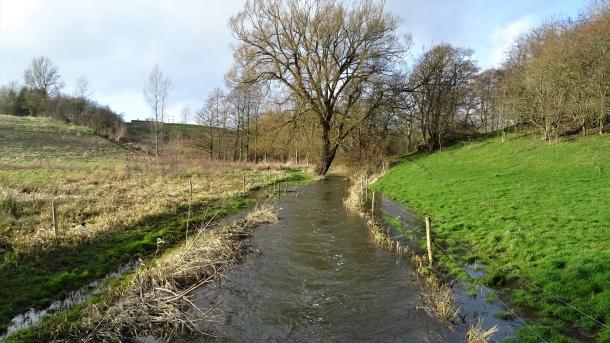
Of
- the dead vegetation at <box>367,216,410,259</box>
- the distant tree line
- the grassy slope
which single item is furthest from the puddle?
the distant tree line

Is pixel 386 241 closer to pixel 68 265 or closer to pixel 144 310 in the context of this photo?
pixel 144 310

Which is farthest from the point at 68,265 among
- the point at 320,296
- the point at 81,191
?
the point at 81,191

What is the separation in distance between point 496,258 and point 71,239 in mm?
11837

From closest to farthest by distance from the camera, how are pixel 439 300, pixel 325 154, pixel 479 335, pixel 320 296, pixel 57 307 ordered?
pixel 479 335 < pixel 439 300 < pixel 57 307 < pixel 320 296 < pixel 325 154

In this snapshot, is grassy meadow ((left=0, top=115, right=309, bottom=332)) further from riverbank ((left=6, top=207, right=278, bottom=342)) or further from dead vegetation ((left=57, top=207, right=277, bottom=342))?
dead vegetation ((left=57, top=207, right=277, bottom=342))

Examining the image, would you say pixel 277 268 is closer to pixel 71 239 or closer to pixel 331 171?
pixel 71 239

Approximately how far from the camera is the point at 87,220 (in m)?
14.2

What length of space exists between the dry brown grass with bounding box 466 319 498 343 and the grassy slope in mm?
1070

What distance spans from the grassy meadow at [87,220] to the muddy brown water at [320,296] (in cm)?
320

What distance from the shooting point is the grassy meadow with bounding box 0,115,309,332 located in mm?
9336

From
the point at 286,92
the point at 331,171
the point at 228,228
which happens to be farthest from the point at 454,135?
the point at 228,228

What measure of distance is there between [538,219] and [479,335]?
7.93 metres

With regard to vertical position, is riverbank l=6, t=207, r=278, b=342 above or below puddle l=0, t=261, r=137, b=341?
above

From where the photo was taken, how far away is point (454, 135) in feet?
161
